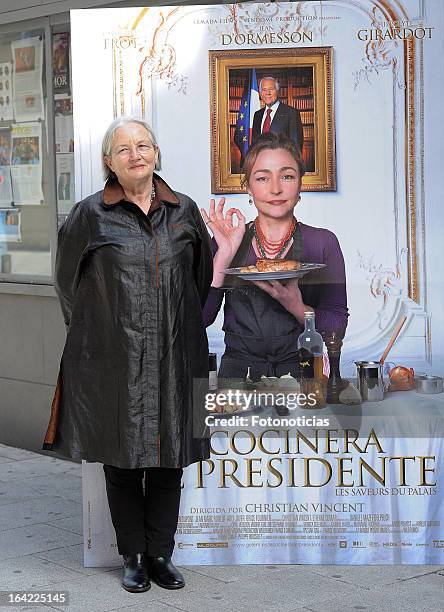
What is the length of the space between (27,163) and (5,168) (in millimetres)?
277

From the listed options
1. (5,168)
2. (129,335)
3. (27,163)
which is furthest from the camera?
(5,168)

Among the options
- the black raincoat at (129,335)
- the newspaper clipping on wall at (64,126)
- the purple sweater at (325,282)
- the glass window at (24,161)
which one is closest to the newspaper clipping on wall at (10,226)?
the glass window at (24,161)

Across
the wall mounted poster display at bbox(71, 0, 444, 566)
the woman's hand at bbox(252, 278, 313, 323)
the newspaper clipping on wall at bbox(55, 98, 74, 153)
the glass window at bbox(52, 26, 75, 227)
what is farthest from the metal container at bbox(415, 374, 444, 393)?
the newspaper clipping on wall at bbox(55, 98, 74, 153)

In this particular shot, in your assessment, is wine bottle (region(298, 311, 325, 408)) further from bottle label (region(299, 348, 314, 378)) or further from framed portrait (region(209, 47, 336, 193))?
framed portrait (region(209, 47, 336, 193))

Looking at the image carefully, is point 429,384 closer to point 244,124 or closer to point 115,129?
point 244,124

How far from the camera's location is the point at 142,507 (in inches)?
187

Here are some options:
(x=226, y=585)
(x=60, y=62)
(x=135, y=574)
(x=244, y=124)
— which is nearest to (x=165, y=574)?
(x=135, y=574)

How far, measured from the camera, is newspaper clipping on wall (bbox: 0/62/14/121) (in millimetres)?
7637

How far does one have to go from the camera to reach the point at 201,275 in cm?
478

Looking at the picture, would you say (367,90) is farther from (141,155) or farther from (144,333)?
(144,333)

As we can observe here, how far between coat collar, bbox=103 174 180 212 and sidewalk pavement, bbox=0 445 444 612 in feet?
5.02

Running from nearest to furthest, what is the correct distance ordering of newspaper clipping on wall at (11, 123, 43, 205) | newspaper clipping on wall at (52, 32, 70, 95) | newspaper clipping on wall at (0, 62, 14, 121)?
newspaper clipping on wall at (52, 32, 70, 95) < newspaper clipping on wall at (11, 123, 43, 205) < newspaper clipping on wall at (0, 62, 14, 121)

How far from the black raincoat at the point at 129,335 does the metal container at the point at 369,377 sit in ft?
2.11

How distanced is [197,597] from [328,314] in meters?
1.24
